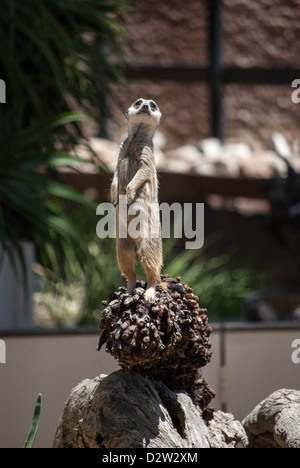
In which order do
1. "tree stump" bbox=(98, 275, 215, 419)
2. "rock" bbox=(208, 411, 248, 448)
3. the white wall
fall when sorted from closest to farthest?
"tree stump" bbox=(98, 275, 215, 419)
"rock" bbox=(208, 411, 248, 448)
the white wall


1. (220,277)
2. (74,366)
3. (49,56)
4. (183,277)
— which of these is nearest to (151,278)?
(74,366)

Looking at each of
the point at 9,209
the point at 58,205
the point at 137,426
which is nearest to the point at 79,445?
the point at 137,426

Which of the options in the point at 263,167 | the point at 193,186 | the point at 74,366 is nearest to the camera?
the point at 74,366

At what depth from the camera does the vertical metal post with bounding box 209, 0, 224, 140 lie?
4.19 meters

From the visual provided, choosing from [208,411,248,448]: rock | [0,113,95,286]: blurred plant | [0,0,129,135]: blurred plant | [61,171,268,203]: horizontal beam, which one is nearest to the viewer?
[208,411,248,448]: rock

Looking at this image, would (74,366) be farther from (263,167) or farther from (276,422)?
(263,167)

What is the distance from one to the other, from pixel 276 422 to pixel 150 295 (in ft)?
1.10

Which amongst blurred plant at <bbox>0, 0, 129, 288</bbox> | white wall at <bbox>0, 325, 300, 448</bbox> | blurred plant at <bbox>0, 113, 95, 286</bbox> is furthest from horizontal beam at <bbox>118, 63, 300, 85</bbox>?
white wall at <bbox>0, 325, 300, 448</bbox>

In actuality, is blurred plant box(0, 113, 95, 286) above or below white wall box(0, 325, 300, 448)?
above

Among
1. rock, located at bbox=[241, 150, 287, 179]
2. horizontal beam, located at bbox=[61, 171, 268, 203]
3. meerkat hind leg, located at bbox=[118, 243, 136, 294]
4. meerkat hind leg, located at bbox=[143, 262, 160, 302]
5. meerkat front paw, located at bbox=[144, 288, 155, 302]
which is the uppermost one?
rock, located at bbox=[241, 150, 287, 179]

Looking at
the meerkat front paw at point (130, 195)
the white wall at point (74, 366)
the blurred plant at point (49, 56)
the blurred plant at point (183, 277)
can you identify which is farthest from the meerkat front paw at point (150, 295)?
the blurred plant at point (183, 277)

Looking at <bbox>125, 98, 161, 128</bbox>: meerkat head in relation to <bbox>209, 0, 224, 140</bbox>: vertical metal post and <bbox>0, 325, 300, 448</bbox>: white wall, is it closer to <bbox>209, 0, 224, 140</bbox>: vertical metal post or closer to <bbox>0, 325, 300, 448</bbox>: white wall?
<bbox>0, 325, 300, 448</bbox>: white wall

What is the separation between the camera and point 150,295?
3.21 feet

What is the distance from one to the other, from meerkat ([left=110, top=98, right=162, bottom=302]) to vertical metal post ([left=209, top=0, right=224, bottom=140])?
3.22 metres
